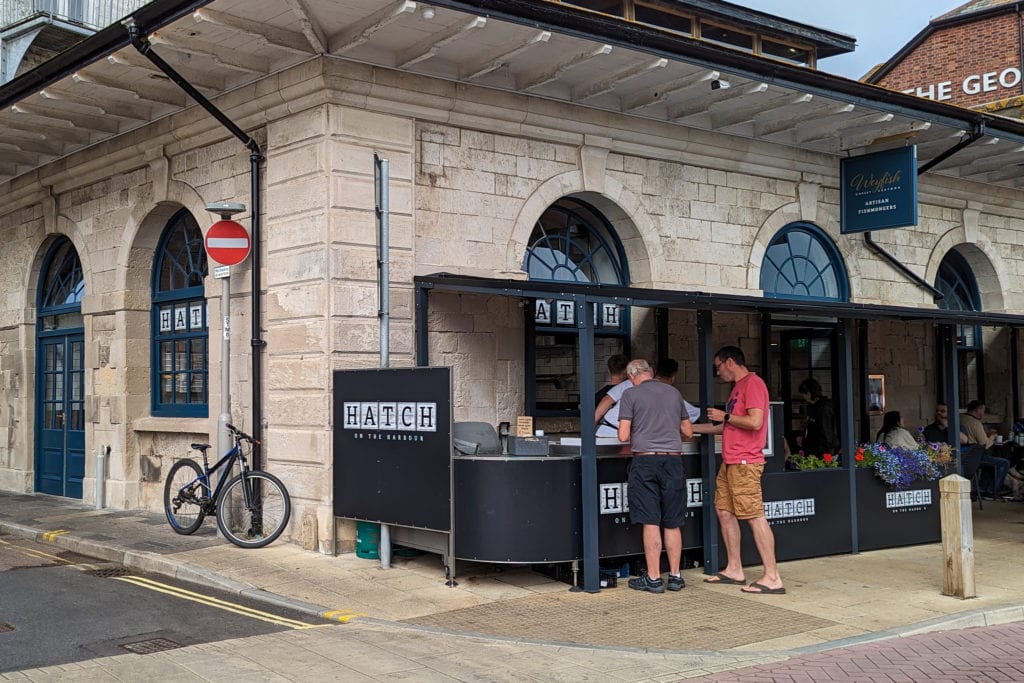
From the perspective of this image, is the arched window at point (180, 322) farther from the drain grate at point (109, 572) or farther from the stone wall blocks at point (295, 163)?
the drain grate at point (109, 572)

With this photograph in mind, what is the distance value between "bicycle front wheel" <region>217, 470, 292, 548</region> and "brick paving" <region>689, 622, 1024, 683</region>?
4.99 metres

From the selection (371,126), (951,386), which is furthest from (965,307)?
(371,126)

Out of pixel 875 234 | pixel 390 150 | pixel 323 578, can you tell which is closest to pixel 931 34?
pixel 875 234

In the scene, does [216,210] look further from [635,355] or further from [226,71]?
[635,355]

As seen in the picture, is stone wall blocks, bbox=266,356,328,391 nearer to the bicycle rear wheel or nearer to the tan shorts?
the bicycle rear wheel

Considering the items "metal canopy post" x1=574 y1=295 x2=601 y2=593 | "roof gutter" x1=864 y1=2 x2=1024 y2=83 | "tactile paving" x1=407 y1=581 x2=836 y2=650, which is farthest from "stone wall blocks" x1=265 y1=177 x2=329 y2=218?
"roof gutter" x1=864 y1=2 x2=1024 y2=83

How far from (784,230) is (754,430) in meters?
5.98

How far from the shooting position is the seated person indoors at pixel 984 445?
45.6 feet

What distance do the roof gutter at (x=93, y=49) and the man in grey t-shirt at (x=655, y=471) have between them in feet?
15.9

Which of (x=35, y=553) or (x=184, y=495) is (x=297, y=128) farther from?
(x=35, y=553)

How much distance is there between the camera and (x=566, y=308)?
11.3 m

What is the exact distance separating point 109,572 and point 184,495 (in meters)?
1.31

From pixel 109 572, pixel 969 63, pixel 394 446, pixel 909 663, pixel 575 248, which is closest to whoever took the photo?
pixel 909 663

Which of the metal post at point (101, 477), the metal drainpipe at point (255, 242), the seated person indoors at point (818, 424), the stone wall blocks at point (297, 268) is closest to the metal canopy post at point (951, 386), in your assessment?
the seated person indoors at point (818, 424)
